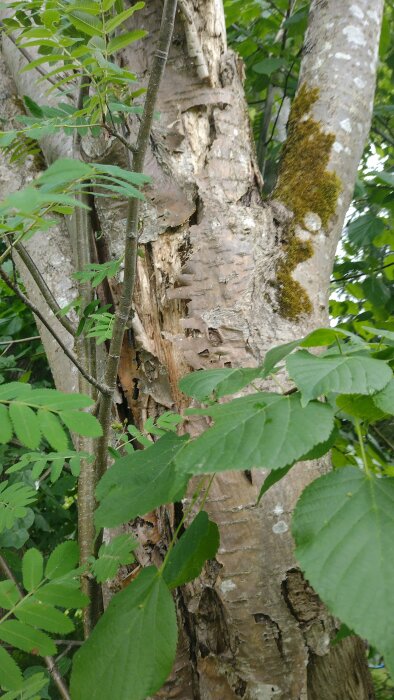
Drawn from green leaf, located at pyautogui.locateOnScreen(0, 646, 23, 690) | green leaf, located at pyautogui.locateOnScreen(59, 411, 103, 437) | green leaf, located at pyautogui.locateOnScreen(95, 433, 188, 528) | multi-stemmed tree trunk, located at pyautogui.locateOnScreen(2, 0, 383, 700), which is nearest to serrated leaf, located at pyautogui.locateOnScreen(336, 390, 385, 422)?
green leaf, located at pyautogui.locateOnScreen(95, 433, 188, 528)

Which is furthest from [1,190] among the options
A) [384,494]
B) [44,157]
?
[384,494]

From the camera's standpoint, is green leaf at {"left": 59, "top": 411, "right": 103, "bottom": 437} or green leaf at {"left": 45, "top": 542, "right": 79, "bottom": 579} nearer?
green leaf at {"left": 59, "top": 411, "right": 103, "bottom": 437}

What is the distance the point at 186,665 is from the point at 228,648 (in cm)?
13

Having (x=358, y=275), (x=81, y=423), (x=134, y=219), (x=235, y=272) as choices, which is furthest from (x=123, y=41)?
(x=358, y=275)

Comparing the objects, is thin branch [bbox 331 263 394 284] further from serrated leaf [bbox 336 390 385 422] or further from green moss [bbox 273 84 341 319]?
serrated leaf [bbox 336 390 385 422]

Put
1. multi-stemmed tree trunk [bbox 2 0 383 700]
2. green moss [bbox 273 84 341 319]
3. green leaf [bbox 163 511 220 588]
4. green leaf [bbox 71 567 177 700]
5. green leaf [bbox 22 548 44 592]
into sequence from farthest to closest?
green moss [bbox 273 84 341 319], multi-stemmed tree trunk [bbox 2 0 383 700], green leaf [bbox 22 548 44 592], green leaf [bbox 163 511 220 588], green leaf [bbox 71 567 177 700]

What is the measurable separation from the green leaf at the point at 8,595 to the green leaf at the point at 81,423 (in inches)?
13.4

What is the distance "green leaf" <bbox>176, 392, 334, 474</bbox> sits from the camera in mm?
560

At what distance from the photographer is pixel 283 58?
216 centimetres

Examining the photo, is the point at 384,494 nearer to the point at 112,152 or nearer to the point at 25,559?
the point at 25,559

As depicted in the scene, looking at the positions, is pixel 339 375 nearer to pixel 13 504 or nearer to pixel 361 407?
pixel 361 407

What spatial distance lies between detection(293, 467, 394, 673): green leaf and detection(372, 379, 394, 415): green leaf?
0.10 m

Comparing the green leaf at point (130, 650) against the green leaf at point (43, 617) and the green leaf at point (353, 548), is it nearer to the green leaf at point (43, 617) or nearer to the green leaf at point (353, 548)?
the green leaf at point (43, 617)

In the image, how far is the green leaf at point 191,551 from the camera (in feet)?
2.60
